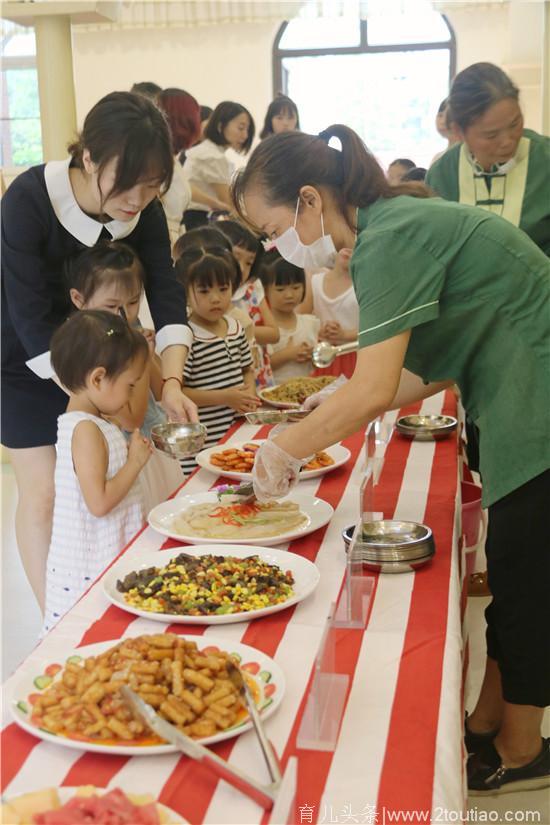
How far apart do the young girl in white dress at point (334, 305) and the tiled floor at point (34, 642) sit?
996 mm

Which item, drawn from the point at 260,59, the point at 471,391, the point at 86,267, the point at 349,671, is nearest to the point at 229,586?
the point at 349,671

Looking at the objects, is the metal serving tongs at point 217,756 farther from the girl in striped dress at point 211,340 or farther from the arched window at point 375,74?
the arched window at point 375,74

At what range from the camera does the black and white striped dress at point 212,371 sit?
109 inches

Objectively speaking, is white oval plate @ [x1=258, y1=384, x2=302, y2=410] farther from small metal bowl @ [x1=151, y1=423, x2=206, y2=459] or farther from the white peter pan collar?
the white peter pan collar

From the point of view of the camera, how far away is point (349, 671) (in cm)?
116

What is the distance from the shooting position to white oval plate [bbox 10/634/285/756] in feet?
3.03

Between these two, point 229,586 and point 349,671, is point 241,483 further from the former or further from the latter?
point 349,671

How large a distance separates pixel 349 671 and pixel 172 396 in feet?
3.59

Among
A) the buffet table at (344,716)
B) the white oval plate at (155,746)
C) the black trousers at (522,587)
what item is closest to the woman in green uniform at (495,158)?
the black trousers at (522,587)

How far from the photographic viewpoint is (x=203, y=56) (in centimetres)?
828

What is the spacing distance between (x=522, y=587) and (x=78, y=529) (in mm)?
848

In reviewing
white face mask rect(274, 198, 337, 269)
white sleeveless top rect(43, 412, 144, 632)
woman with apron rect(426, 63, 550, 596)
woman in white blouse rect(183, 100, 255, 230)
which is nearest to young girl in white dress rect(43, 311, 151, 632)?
white sleeveless top rect(43, 412, 144, 632)

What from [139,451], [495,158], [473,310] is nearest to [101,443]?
[139,451]

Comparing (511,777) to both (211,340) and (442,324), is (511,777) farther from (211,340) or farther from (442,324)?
(211,340)
